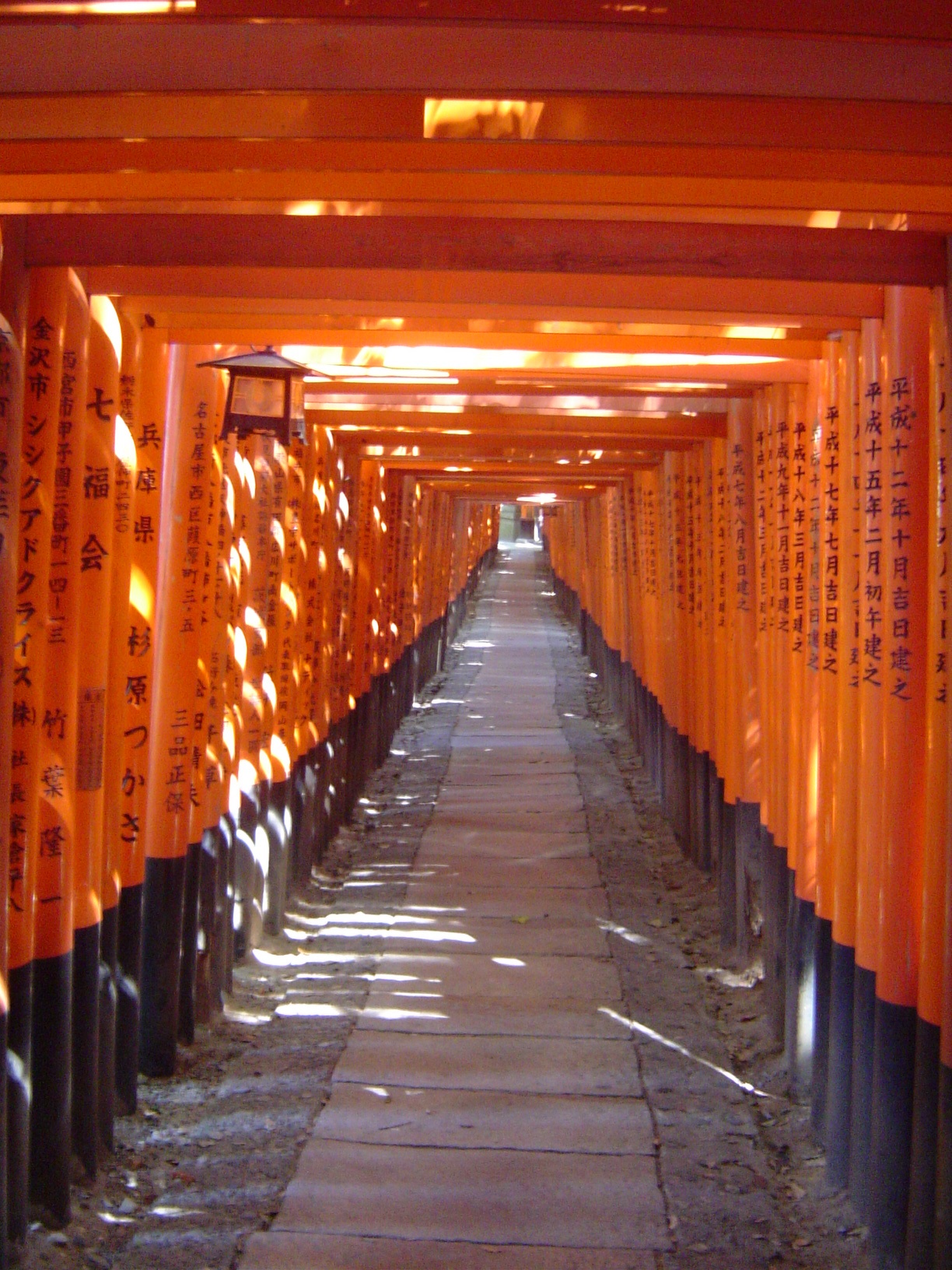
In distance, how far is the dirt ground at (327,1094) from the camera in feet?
14.0

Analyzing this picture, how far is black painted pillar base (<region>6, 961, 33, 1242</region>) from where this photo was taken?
12.5 ft

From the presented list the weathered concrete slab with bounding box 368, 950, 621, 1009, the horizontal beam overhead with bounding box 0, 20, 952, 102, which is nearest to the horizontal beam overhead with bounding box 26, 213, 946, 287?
the horizontal beam overhead with bounding box 0, 20, 952, 102

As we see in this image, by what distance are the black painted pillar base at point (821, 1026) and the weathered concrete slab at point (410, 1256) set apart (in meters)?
1.11

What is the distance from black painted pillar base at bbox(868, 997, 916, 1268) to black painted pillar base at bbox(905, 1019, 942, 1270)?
5.6 inches

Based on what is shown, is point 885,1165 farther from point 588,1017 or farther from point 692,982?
point 692,982

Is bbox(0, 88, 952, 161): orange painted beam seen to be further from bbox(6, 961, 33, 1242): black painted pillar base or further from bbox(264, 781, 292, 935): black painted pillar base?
bbox(264, 781, 292, 935): black painted pillar base

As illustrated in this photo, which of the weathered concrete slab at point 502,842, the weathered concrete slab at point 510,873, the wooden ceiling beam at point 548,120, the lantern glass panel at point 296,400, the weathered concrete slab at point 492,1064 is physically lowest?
the weathered concrete slab at point 492,1064

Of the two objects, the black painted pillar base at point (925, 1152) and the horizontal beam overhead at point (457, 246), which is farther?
the horizontal beam overhead at point (457, 246)

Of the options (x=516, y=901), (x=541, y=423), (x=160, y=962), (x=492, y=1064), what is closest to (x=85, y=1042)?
(x=160, y=962)

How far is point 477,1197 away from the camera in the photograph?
4500 millimetres

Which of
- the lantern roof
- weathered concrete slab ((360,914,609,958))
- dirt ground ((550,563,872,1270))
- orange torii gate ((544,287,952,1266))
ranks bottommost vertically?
dirt ground ((550,563,872,1270))

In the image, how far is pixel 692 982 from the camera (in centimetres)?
702

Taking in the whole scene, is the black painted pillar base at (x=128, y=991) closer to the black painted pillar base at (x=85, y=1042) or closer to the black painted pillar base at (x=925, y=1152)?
the black painted pillar base at (x=85, y=1042)

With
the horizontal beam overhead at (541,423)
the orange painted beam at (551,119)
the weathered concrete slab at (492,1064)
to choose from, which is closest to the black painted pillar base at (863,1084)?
the weathered concrete slab at (492,1064)
